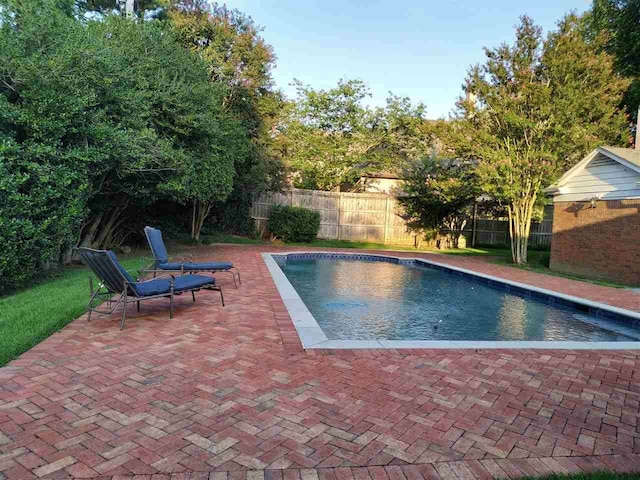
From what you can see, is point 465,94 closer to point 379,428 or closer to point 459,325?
point 459,325

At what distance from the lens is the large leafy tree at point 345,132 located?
21672mm

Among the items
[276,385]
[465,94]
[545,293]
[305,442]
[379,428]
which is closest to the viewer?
[305,442]

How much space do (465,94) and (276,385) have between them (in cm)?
1478

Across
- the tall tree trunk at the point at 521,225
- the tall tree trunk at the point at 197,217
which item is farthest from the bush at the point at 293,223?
the tall tree trunk at the point at 521,225

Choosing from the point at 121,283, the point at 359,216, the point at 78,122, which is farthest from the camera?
the point at 359,216

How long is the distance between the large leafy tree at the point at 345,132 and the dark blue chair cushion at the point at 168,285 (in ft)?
53.1

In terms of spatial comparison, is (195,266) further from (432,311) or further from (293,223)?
(293,223)

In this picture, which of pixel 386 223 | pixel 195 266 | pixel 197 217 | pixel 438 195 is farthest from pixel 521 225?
pixel 197 217

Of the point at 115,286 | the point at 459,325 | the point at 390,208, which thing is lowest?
the point at 459,325

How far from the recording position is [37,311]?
16.8 ft

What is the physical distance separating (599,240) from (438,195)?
23.9 feet

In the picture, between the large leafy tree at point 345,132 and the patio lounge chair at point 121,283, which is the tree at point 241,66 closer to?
the large leafy tree at point 345,132

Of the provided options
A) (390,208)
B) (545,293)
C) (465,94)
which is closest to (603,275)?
(545,293)

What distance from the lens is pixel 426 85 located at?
19.8 metres
